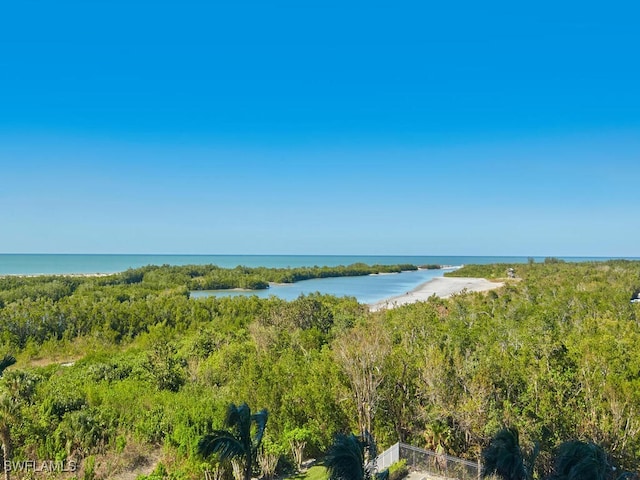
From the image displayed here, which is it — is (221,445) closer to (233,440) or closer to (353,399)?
(233,440)

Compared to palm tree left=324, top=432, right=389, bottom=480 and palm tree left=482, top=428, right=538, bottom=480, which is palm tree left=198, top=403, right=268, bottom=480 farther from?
palm tree left=482, top=428, right=538, bottom=480

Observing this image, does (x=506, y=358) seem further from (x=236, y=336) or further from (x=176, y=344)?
(x=176, y=344)

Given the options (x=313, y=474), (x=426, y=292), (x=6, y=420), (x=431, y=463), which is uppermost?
(x=6, y=420)

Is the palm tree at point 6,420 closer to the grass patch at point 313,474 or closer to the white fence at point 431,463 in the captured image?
the grass patch at point 313,474

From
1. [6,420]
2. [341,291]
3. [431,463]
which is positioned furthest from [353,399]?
[341,291]

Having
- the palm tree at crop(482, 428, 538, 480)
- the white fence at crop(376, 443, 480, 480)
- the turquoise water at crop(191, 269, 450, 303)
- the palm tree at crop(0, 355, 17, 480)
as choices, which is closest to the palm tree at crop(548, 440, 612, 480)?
the palm tree at crop(482, 428, 538, 480)

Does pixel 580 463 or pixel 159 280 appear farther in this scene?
pixel 159 280
